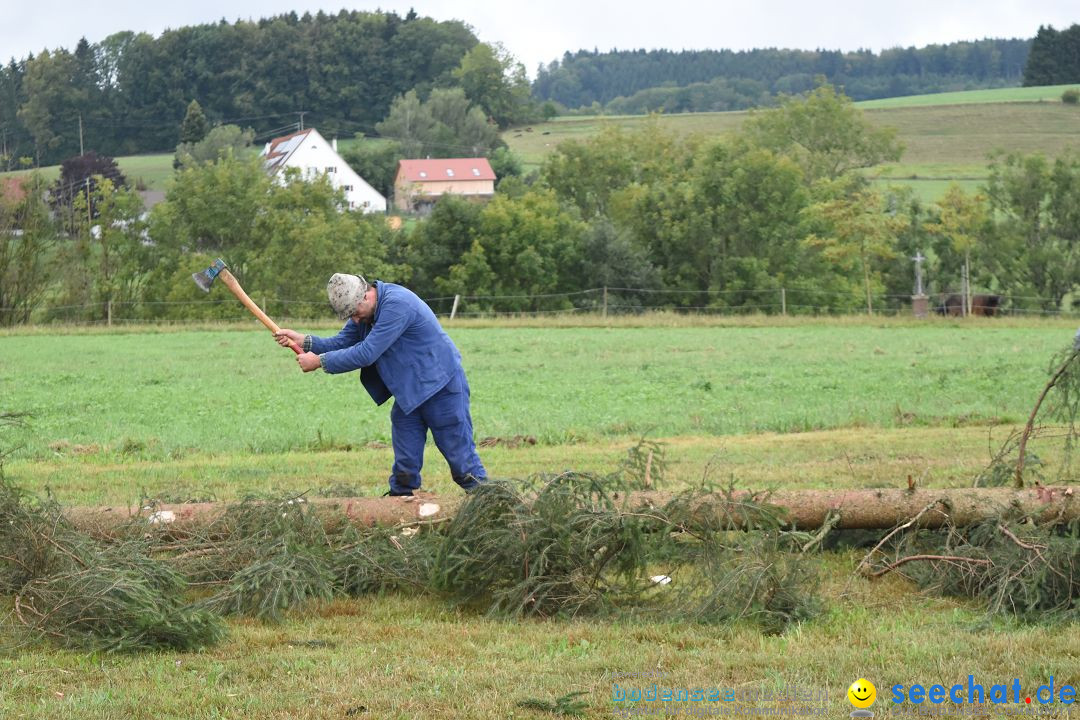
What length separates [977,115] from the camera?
4323 inches

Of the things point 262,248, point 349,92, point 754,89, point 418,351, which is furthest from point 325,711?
point 754,89

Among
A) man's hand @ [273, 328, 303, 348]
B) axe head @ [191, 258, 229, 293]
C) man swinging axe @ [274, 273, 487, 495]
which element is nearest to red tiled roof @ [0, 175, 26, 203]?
axe head @ [191, 258, 229, 293]

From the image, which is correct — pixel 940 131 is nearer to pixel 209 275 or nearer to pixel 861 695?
pixel 209 275

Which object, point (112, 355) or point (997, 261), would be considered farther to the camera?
point (997, 261)

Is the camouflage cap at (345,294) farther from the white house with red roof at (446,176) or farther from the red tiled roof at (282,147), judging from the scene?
the white house with red roof at (446,176)

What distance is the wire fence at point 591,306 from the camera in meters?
45.5

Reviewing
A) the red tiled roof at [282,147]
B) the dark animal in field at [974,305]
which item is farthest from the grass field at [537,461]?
the red tiled roof at [282,147]

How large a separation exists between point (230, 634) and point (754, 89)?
19059 cm

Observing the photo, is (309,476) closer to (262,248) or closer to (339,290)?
(339,290)

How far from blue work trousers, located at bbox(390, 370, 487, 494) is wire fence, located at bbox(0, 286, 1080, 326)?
34.9m

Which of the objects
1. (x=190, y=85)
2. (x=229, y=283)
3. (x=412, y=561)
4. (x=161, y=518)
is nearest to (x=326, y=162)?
(x=190, y=85)

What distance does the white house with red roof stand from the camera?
326 ft

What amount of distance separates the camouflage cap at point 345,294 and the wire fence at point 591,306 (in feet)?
115

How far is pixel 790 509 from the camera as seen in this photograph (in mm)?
7590
